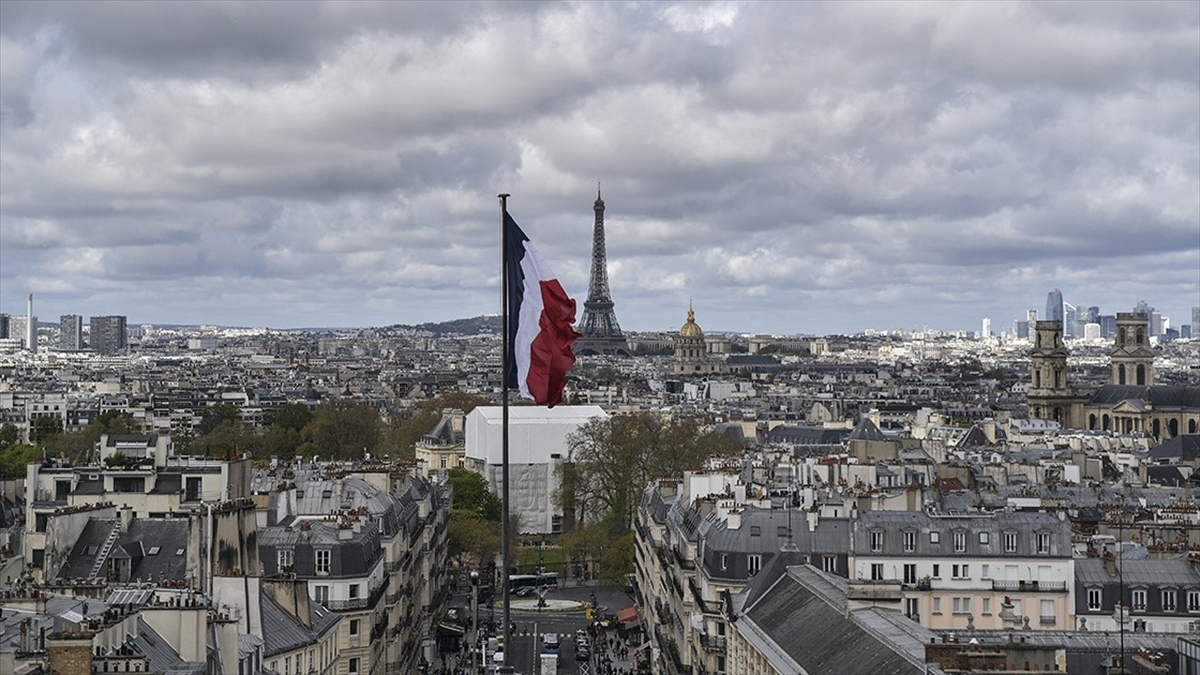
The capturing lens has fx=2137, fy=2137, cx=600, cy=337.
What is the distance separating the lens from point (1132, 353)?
178000 mm

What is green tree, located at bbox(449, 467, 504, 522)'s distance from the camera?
95.9 meters

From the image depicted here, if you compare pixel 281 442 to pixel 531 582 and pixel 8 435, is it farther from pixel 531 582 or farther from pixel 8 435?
pixel 531 582

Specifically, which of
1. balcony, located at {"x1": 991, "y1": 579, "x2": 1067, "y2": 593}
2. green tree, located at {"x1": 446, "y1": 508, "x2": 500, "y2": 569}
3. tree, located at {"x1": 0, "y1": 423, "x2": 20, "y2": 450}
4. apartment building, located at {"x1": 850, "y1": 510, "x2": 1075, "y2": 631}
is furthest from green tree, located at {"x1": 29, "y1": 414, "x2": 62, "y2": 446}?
balcony, located at {"x1": 991, "y1": 579, "x2": 1067, "y2": 593}

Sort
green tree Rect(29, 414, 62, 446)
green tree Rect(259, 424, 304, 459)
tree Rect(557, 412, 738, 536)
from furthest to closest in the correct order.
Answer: green tree Rect(259, 424, 304, 459)
green tree Rect(29, 414, 62, 446)
tree Rect(557, 412, 738, 536)

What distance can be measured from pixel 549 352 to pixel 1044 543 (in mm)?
28244

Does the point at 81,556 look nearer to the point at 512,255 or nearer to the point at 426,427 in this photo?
the point at 512,255

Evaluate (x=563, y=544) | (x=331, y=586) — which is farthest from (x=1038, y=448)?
(x=331, y=586)

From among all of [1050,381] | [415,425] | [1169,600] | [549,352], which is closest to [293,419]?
[415,425]

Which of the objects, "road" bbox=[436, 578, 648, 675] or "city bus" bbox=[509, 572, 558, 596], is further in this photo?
"city bus" bbox=[509, 572, 558, 596]

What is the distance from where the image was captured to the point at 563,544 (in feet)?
316

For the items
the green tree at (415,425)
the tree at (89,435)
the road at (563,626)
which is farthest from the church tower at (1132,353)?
the road at (563,626)

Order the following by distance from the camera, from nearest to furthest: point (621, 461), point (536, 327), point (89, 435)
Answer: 1. point (536, 327)
2. point (621, 461)
3. point (89, 435)

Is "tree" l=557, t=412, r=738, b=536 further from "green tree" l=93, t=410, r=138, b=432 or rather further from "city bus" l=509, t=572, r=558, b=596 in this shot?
"green tree" l=93, t=410, r=138, b=432

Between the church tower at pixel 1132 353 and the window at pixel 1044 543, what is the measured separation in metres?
132
